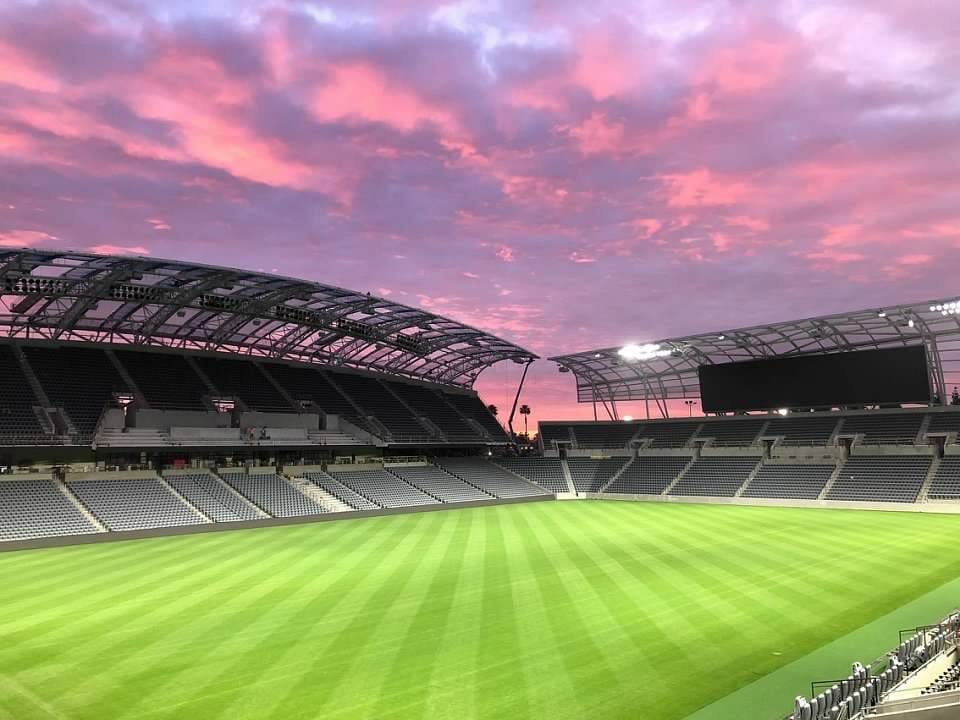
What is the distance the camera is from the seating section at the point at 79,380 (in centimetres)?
4284

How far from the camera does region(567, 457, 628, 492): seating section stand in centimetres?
6538

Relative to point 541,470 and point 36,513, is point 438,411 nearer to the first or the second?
point 541,470

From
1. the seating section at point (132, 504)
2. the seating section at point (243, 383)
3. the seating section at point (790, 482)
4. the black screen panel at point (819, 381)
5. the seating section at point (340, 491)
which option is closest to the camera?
the seating section at point (132, 504)

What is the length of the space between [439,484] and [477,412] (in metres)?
19.2

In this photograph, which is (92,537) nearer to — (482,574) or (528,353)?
(482,574)

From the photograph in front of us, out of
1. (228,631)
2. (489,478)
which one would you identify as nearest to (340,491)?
(489,478)

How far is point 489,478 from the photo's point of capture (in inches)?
2498

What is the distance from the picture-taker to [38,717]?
35.9 feet

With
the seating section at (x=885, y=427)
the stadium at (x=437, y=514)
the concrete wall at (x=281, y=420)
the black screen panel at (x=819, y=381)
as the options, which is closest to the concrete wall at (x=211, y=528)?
the stadium at (x=437, y=514)

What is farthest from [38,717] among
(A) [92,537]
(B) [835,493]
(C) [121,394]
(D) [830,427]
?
(D) [830,427]

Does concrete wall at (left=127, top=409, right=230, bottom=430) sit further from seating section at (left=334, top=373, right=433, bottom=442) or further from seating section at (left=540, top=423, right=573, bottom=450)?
seating section at (left=540, top=423, right=573, bottom=450)

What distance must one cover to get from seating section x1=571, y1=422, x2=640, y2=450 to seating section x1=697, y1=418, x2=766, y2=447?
885 cm

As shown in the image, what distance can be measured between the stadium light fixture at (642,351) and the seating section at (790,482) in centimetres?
1388

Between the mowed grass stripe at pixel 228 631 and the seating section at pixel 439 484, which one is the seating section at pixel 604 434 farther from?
the mowed grass stripe at pixel 228 631
